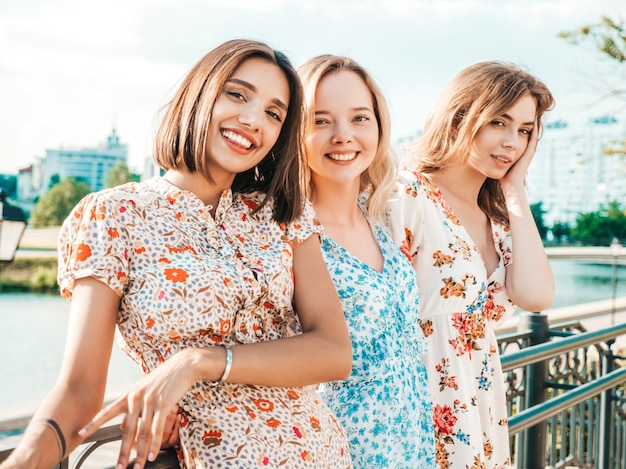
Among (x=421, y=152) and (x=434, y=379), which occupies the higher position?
(x=421, y=152)

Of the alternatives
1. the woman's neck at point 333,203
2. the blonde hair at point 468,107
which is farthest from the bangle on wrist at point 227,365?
the blonde hair at point 468,107

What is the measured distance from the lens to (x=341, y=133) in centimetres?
208

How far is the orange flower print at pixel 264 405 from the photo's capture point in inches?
56.9

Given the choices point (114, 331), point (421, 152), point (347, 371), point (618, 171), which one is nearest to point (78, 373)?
point (114, 331)

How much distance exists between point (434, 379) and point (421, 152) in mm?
898

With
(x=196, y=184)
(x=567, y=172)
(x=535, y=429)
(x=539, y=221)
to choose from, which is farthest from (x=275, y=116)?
(x=567, y=172)

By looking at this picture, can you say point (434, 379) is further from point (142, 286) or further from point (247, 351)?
point (142, 286)

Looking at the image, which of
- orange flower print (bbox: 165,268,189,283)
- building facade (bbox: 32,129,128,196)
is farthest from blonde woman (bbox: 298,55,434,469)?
building facade (bbox: 32,129,128,196)

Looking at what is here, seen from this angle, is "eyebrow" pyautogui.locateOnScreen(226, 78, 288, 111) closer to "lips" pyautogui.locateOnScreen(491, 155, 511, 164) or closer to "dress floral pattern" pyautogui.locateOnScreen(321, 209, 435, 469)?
"dress floral pattern" pyautogui.locateOnScreen(321, 209, 435, 469)

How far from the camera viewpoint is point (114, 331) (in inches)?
52.4

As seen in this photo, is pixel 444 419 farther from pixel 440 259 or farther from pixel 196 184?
pixel 196 184

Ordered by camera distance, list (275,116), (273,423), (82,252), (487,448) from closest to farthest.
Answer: (82,252)
(273,423)
(275,116)
(487,448)

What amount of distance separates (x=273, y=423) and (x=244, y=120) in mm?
687

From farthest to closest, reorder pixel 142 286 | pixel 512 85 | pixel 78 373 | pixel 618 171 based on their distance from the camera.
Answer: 1. pixel 618 171
2. pixel 512 85
3. pixel 142 286
4. pixel 78 373
